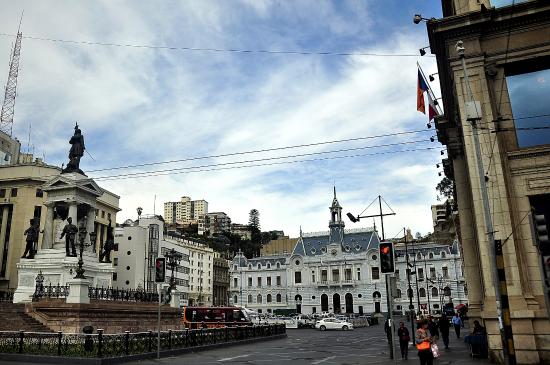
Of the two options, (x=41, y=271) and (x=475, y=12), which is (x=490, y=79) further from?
(x=41, y=271)

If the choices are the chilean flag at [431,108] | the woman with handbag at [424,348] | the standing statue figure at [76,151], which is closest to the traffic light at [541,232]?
the woman with handbag at [424,348]

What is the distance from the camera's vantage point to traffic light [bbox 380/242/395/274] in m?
15.4

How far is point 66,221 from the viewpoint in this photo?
34594 mm

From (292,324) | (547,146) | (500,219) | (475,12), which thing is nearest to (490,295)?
(500,219)

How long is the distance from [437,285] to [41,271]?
9326 cm

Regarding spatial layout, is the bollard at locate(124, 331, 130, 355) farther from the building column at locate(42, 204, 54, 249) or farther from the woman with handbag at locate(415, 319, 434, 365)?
the building column at locate(42, 204, 54, 249)

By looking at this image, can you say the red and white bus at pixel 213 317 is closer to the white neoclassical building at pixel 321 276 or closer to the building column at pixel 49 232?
the building column at pixel 49 232

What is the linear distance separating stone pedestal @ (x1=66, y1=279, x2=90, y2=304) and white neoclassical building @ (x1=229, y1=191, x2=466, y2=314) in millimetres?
86186

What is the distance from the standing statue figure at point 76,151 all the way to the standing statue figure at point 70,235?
5.13m

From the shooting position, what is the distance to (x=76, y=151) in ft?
121

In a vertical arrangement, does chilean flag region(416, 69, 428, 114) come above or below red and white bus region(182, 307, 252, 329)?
above

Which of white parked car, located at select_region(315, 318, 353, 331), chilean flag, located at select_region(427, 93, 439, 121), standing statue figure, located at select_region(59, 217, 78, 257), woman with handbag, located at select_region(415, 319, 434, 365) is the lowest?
white parked car, located at select_region(315, 318, 353, 331)

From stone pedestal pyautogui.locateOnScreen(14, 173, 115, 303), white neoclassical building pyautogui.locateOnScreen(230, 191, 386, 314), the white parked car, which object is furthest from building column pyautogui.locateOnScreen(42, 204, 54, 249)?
white neoclassical building pyautogui.locateOnScreen(230, 191, 386, 314)

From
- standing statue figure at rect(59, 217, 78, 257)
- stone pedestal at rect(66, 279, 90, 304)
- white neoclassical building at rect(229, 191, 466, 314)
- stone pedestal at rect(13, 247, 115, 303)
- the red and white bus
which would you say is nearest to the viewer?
stone pedestal at rect(66, 279, 90, 304)
